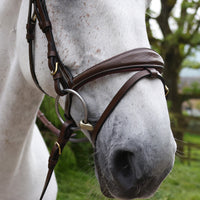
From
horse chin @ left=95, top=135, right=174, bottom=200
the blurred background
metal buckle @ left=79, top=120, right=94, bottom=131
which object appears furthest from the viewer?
the blurred background

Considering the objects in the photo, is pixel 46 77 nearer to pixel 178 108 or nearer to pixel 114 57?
pixel 114 57

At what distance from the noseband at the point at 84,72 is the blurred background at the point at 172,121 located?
0.79 feet

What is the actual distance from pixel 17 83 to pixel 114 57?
71 cm

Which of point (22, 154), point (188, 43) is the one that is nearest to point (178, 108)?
point (188, 43)

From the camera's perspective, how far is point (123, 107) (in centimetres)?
115

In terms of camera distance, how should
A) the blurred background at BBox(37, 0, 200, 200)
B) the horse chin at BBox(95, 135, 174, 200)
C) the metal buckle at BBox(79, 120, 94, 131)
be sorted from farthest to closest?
the blurred background at BBox(37, 0, 200, 200) < the metal buckle at BBox(79, 120, 94, 131) < the horse chin at BBox(95, 135, 174, 200)

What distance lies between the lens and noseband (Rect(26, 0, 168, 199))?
1.16 meters

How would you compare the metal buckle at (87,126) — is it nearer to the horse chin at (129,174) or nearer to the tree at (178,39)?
the horse chin at (129,174)

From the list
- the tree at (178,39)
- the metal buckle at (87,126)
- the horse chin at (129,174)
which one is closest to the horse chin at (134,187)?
the horse chin at (129,174)

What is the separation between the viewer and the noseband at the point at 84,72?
116cm

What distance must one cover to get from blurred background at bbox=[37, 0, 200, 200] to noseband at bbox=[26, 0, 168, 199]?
0.79ft

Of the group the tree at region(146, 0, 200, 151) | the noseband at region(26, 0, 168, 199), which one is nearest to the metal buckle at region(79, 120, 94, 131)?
the noseband at region(26, 0, 168, 199)

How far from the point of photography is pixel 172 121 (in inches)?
72.5

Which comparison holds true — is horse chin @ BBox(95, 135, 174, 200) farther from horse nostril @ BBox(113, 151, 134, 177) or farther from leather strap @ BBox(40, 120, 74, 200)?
leather strap @ BBox(40, 120, 74, 200)
